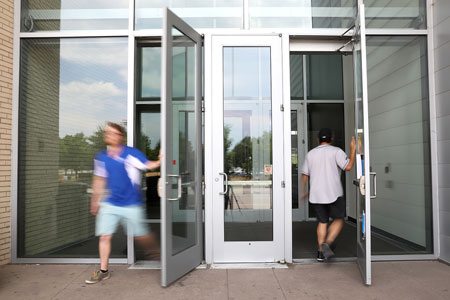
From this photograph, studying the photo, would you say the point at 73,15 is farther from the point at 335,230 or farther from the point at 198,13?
the point at 335,230

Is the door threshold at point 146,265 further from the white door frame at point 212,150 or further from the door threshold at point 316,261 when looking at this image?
the door threshold at point 316,261

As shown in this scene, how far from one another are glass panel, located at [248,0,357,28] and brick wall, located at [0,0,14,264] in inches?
121

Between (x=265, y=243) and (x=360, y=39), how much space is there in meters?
2.54

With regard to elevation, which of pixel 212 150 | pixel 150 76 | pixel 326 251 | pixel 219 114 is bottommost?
pixel 326 251

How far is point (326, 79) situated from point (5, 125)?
607 cm

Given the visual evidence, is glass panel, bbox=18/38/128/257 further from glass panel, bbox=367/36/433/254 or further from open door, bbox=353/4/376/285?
glass panel, bbox=367/36/433/254

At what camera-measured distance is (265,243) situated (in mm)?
3934

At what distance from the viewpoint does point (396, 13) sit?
4.21m

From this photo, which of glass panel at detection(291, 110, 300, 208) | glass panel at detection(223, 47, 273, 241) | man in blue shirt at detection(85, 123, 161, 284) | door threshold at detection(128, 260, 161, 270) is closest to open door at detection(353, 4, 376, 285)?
glass panel at detection(223, 47, 273, 241)

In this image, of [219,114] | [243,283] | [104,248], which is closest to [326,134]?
[219,114]

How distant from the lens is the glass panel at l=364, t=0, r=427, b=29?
13.7 ft

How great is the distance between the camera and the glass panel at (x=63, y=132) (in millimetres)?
4027

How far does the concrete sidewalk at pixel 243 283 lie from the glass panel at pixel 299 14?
10.0 ft

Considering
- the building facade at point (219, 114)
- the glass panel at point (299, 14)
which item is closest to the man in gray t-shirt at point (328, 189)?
the building facade at point (219, 114)
